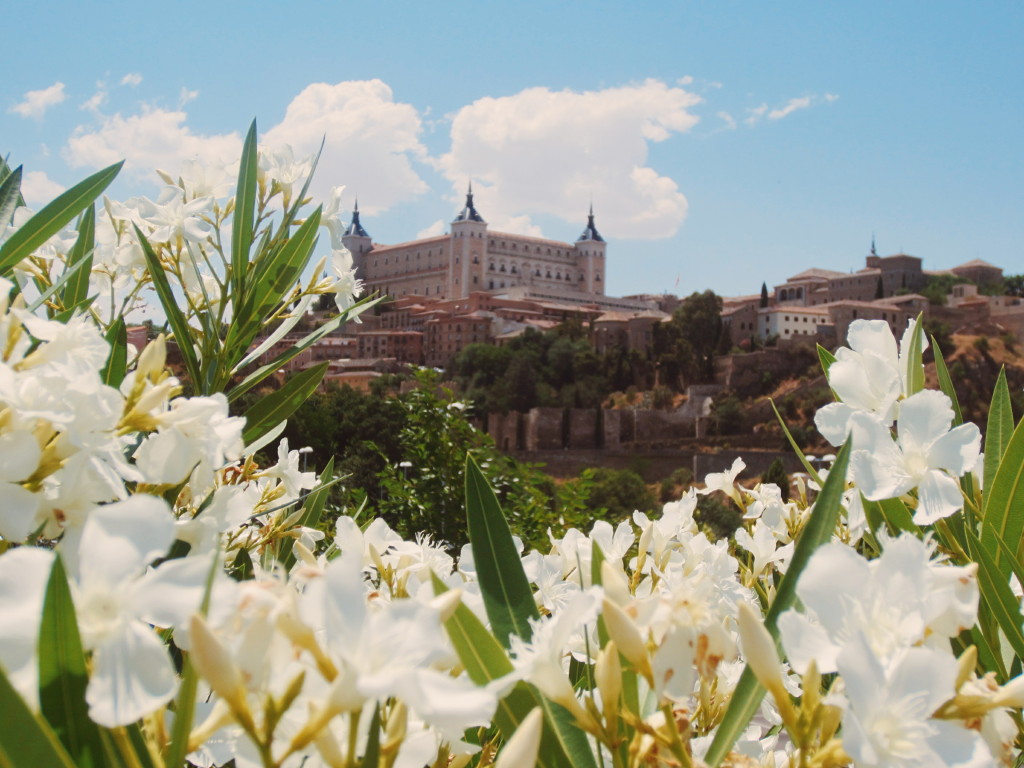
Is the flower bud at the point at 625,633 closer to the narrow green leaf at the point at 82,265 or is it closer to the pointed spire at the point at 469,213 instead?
the narrow green leaf at the point at 82,265

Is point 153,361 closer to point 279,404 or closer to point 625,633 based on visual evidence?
point 625,633

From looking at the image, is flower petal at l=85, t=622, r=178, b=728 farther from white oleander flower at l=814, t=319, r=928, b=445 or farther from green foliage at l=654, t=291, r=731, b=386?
green foliage at l=654, t=291, r=731, b=386

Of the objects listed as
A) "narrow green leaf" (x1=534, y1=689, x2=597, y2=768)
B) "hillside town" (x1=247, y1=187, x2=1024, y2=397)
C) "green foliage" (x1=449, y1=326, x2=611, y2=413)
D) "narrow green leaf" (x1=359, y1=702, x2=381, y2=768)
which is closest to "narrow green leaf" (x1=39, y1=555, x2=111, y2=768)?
"narrow green leaf" (x1=359, y1=702, x2=381, y2=768)

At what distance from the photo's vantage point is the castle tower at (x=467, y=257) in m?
54.3

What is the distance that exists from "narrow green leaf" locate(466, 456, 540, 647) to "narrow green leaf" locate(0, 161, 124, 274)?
485 mm

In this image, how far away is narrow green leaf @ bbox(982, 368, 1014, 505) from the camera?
2.82 ft

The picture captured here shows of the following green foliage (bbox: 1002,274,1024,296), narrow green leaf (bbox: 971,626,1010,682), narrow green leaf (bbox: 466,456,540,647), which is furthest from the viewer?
green foliage (bbox: 1002,274,1024,296)

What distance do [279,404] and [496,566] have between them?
515 millimetres

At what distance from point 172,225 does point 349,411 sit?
520 inches

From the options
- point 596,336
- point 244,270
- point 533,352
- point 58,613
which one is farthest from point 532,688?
point 596,336

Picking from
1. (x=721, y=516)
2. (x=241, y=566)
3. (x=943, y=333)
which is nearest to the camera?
(x=241, y=566)

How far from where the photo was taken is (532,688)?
1.80 ft

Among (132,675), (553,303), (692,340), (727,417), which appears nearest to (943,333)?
(727,417)

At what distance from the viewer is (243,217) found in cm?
109
